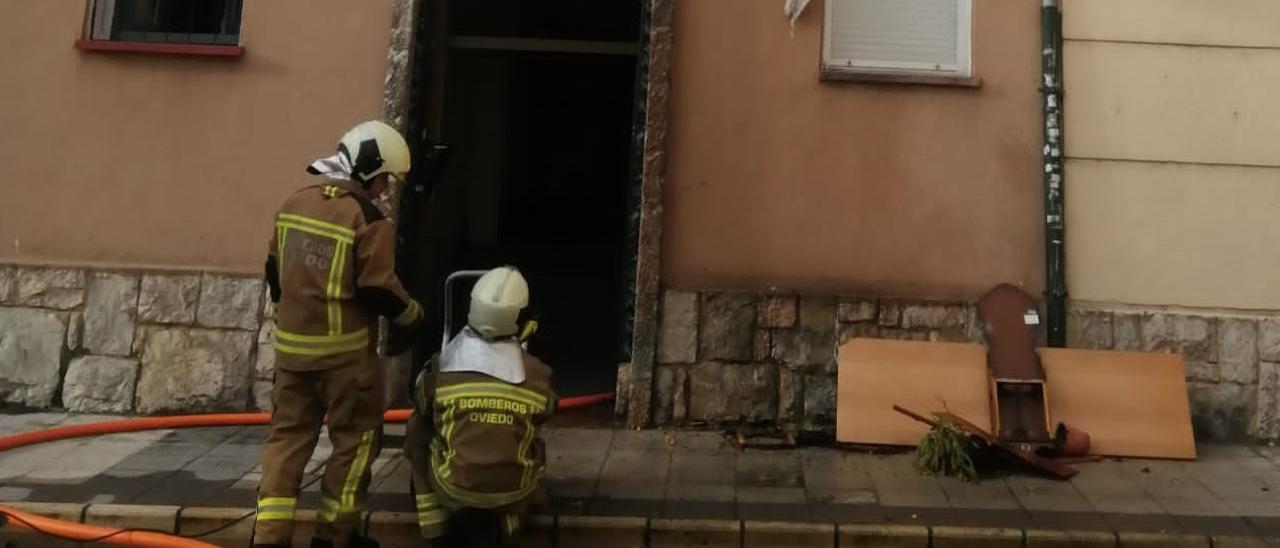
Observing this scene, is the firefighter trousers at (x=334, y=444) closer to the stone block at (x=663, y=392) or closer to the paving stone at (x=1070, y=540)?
the stone block at (x=663, y=392)

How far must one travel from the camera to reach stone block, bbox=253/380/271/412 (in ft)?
20.5

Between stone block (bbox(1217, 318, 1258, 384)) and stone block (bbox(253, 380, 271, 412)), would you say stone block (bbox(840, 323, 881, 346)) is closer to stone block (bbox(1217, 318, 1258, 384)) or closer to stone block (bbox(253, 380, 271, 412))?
stone block (bbox(1217, 318, 1258, 384))

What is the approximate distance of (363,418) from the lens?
13.6ft

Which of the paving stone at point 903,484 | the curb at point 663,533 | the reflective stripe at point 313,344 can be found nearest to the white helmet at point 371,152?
the reflective stripe at point 313,344

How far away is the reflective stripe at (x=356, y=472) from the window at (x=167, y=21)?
3611mm

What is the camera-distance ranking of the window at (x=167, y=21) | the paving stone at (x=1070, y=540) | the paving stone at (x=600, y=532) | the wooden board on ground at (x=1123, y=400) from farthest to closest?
the window at (x=167, y=21) < the wooden board on ground at (x=1123, y=400) < the paving stone at (x=600, y=532) < the paving stone at (x=1070, y=540)

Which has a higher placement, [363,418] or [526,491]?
[363,418]

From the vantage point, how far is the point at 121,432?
5887 millimetres

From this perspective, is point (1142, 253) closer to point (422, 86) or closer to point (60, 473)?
point (422, 86)

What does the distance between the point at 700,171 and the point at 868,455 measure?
6.72ft

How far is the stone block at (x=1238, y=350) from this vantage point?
6020mm

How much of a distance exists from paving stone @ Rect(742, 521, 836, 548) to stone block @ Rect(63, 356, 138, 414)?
14.0 feet

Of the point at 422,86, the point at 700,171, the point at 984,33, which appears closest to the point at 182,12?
the point at 422,86

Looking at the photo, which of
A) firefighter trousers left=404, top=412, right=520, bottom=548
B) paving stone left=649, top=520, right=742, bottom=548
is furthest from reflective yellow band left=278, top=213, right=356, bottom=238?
paving stone left=649, top=520, right=742, bottom=548
